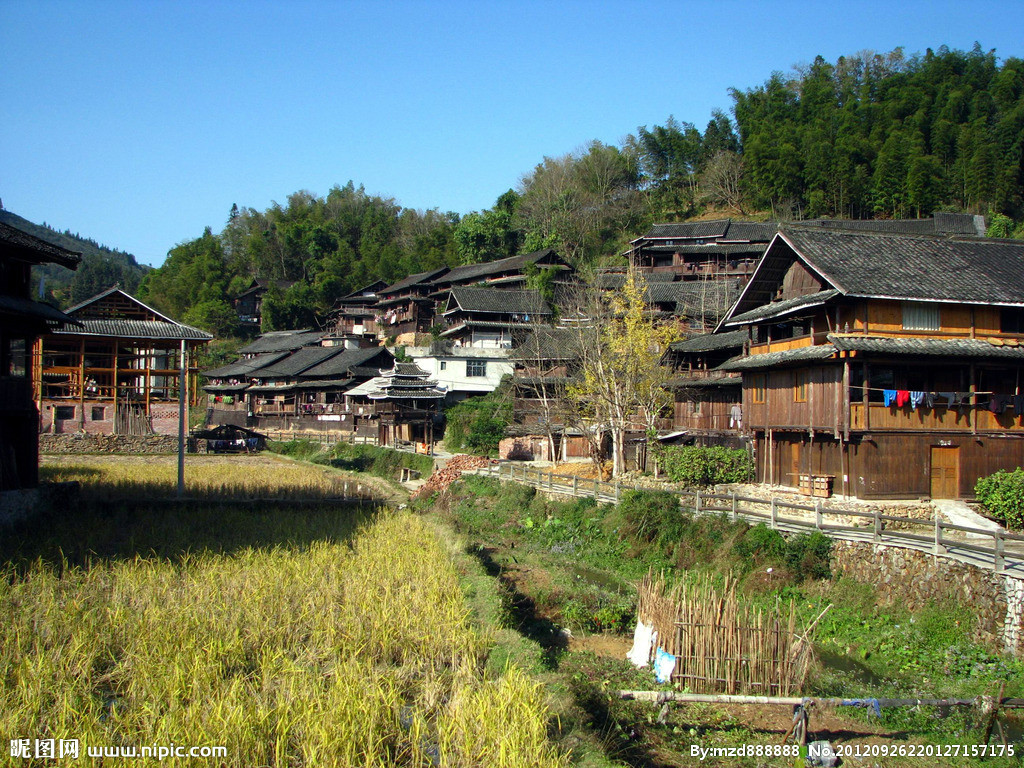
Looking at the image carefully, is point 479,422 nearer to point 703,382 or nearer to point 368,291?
→ point 703,382

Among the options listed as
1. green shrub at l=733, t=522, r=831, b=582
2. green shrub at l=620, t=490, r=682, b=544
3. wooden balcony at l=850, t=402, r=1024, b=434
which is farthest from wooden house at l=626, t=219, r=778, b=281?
green shrub at l=733, t=522, r=831, b=582

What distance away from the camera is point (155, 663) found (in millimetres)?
7973

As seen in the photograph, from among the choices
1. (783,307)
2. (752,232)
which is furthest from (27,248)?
(752,232)

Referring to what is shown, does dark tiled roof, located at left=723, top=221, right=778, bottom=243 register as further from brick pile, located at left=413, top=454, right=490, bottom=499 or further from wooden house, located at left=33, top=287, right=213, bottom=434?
wooden house, located at left=33, top=287, right=213, bottom=434

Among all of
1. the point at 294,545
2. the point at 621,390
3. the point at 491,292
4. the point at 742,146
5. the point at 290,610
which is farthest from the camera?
the point at 742,146

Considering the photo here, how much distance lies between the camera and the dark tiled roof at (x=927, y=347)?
18.7 m

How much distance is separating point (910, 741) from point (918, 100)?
2913 inches

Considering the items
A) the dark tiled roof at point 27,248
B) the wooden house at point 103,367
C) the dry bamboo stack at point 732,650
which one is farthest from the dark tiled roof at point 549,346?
the dry bamboo stack at point 732,650

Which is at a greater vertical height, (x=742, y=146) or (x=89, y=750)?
(x=742, y=146)

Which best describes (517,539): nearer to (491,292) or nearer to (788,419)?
(788,419)

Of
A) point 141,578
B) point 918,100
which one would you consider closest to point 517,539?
point 141,578

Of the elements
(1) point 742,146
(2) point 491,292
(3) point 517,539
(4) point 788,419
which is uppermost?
(1) point 742,146

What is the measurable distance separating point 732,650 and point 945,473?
12.8 metres

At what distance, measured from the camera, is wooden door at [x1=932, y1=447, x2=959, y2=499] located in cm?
1936
